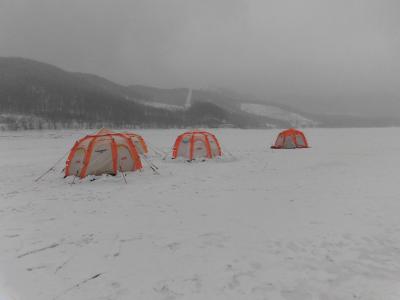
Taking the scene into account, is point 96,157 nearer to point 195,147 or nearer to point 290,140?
point 195,147

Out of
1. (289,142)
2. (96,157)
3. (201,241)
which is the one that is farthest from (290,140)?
(201,241)

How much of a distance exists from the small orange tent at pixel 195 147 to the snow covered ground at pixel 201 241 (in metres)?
7.65

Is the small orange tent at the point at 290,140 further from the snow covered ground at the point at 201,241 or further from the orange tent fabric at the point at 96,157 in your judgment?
the orange tent fabric at the point at 96,157

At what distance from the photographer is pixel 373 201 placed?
853 cm

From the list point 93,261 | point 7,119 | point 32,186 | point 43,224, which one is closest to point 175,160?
point 32,186

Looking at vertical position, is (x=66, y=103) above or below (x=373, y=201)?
above

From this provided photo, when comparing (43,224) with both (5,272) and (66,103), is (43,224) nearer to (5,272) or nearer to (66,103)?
(5,272)

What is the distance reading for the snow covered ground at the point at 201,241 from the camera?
414 cm

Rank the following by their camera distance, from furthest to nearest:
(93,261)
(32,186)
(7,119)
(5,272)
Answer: (7,119) → (32,186) → (93,261) → (5,272)

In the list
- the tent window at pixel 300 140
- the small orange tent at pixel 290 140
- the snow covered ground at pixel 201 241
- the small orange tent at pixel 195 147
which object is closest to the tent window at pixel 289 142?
the small orange tent at pixel 290 140

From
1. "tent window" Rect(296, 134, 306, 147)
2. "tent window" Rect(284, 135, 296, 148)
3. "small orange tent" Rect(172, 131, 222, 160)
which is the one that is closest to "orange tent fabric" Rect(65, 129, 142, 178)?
"small orange tent" Rect(172, 131, 222, 160)

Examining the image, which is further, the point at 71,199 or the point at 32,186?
the point at 32,186

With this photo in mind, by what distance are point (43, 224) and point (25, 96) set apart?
189 m

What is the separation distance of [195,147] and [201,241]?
12999mm
